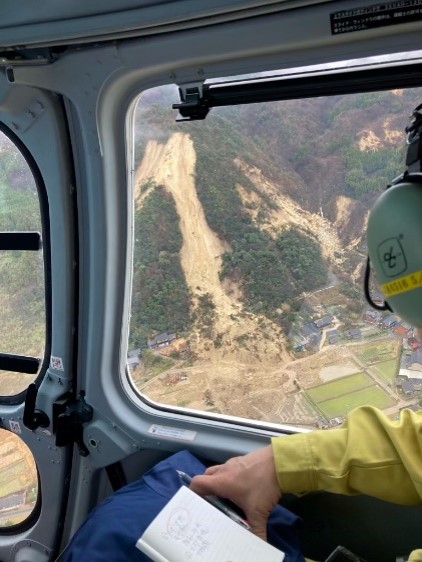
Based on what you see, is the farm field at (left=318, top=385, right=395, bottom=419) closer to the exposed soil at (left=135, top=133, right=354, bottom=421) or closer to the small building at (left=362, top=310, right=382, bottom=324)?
the exposed soil at (left=135, top=133, right=354, bottom=421)

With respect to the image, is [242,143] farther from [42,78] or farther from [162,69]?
[42,78]

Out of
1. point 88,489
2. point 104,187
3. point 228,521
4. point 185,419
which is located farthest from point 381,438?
point 88,489

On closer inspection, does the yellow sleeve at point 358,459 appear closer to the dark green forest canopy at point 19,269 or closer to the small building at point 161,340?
the small building at point 161,340

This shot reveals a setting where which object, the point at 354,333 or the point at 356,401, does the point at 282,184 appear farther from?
the point at 356,401

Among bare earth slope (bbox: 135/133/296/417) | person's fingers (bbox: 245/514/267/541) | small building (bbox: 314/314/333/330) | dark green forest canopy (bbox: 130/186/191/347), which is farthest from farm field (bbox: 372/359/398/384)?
dark green forest canopy (bbox: 130/186/191/347)

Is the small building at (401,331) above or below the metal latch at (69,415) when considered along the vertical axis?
above

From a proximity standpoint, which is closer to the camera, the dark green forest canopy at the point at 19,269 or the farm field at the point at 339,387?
the farm field at the point at 339,387

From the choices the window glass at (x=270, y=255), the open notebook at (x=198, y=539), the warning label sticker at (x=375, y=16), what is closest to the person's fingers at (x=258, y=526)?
the open notebook at (x=198, y=539)
